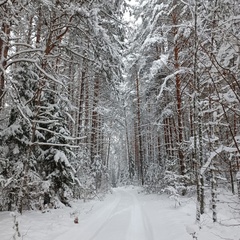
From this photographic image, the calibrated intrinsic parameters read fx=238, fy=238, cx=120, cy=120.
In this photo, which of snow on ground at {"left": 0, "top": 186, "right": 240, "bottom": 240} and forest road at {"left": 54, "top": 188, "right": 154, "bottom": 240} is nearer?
snow on ground at {"left": 0, "top": 186, "right": 240, "bottom": 240}

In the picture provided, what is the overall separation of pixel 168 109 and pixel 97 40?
23.1 ft

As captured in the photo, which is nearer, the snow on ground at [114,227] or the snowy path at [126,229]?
the snow on ground at [114,227]

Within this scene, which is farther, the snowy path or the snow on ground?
the snowy path

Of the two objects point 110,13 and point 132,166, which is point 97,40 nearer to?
point 110,13

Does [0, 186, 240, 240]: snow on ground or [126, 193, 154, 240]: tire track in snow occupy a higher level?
[0, 186, 240, 240]: snow on ground

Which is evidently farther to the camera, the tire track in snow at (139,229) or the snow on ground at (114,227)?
the tire track in snow at (139,229)

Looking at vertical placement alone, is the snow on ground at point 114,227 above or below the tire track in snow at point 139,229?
above

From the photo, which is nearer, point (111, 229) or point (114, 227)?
point (111, 229)

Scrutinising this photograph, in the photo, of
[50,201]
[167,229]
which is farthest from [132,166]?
[167,229]

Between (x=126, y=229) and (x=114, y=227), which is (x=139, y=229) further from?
(x=114, y=227)

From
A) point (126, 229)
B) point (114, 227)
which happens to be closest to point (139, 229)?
point (126, 229)

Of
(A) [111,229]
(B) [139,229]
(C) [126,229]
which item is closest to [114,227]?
(A) [111,229]

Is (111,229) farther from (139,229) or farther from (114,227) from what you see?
(139,229)

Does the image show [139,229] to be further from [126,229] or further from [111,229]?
[111,229]
